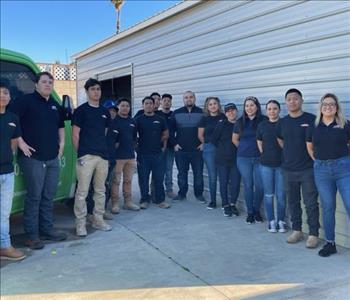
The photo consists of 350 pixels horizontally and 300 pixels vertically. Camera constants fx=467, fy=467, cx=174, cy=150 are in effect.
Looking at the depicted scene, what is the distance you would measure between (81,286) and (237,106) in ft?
12.5

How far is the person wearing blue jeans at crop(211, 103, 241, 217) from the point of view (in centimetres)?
654

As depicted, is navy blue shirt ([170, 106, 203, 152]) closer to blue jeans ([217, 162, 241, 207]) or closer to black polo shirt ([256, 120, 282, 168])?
blue jeans ([217, 162, 241, 207])

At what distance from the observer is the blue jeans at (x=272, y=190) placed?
5.61m

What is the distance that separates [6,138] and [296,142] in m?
3.05

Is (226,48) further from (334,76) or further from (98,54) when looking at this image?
(98,54)

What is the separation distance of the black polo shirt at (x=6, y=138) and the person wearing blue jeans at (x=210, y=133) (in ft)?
10.2

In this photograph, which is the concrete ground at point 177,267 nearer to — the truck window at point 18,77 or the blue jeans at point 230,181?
the blue jeans at point 230,181

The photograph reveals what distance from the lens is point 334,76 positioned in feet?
16.8

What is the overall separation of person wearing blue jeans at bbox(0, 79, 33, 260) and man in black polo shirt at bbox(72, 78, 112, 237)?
2.75ft

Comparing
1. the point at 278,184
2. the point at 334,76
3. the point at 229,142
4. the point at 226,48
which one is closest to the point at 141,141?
the point at 229,142

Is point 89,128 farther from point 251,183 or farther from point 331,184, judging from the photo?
point 331,184

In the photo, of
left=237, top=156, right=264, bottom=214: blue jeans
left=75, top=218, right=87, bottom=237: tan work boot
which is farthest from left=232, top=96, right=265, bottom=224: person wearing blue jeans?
left=75, top=218, right=87, bottom=237: tan work boot

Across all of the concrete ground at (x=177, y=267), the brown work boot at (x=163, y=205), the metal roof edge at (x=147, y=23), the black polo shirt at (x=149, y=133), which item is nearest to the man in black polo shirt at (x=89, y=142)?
the concrete ground at (x=177, y=267)

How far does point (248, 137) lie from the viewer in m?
6.11
